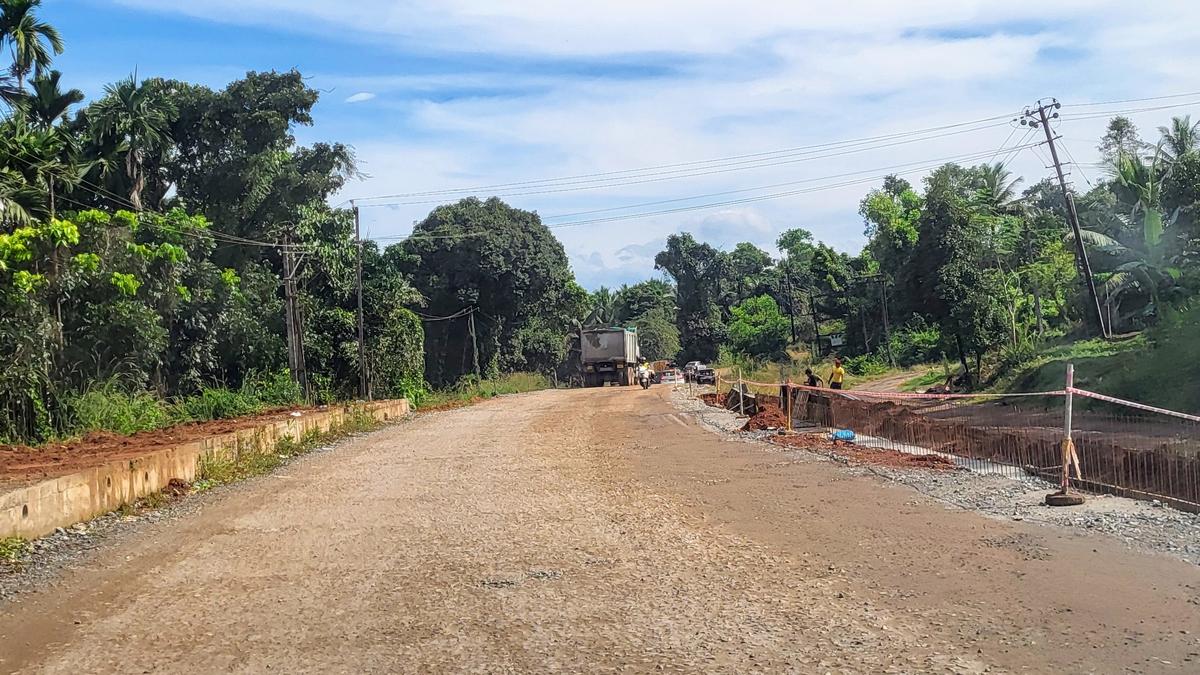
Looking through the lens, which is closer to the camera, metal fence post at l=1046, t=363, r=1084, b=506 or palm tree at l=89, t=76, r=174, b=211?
metal fence post at l=1046, t=363, r=1084, b=506

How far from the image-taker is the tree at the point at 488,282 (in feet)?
189

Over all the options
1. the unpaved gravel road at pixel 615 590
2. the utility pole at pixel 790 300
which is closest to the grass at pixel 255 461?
the unpaved gravel road at pixel 615 590

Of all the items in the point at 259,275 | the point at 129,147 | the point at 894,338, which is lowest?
the point at 894,338

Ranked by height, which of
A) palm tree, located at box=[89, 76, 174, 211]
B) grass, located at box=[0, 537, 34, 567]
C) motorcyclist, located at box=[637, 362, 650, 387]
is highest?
palm tree, located at box=[89, 76, 174, 211]

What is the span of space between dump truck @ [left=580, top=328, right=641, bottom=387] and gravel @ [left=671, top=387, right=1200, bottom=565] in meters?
44.9

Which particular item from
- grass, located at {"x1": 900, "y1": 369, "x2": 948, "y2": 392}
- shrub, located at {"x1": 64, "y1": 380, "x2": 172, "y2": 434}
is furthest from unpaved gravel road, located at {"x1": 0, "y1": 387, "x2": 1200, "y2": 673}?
grass, located at {"x1": 900, "y1": 369, "x2": 948, "y2": 392}

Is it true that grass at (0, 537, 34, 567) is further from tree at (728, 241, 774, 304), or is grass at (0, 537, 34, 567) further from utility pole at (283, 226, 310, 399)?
tree at (728, 241, 774, 304)

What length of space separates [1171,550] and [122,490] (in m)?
11.4

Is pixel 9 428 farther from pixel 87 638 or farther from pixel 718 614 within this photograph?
pixel 718 614

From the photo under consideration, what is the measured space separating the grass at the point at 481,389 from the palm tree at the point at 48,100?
15562 mm

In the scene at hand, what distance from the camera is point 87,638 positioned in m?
6.56

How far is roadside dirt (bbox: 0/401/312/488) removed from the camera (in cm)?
1216

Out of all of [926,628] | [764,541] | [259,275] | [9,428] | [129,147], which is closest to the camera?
[926,628]

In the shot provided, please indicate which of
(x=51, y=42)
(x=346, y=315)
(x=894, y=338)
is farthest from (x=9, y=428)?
(x=894, y=338)
